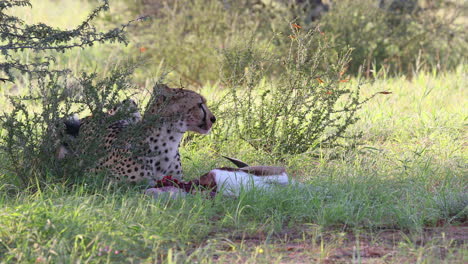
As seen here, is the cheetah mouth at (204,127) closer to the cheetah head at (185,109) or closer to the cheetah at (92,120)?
the cheetah head at (185,109)

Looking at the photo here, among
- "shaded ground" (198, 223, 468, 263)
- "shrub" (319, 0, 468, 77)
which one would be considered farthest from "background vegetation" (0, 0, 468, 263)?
"shrub" (319, 0, 468, 77)

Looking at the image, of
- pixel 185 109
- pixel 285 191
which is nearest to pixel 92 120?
pixel 185 109

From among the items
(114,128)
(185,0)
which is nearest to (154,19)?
(185,0)

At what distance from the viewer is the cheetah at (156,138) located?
13.3 ft

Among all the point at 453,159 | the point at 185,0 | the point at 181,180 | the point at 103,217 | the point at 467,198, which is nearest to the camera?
the point at 103,217

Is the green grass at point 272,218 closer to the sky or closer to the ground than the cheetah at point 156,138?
closer to the ground

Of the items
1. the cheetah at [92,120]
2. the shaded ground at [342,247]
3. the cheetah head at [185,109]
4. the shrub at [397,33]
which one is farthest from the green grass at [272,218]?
the shrub at [397,33]

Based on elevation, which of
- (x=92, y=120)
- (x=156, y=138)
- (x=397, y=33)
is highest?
(x=397, y=33)

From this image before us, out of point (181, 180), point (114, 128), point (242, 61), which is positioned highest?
point (242, 61)

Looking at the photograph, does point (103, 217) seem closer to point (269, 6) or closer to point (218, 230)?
point (218, 230)

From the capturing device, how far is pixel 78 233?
2.98 meters

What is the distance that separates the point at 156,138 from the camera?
4168mm

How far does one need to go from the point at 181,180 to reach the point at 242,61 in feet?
4.04

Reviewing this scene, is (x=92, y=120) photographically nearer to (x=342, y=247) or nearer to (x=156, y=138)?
(x=156, y=138)
